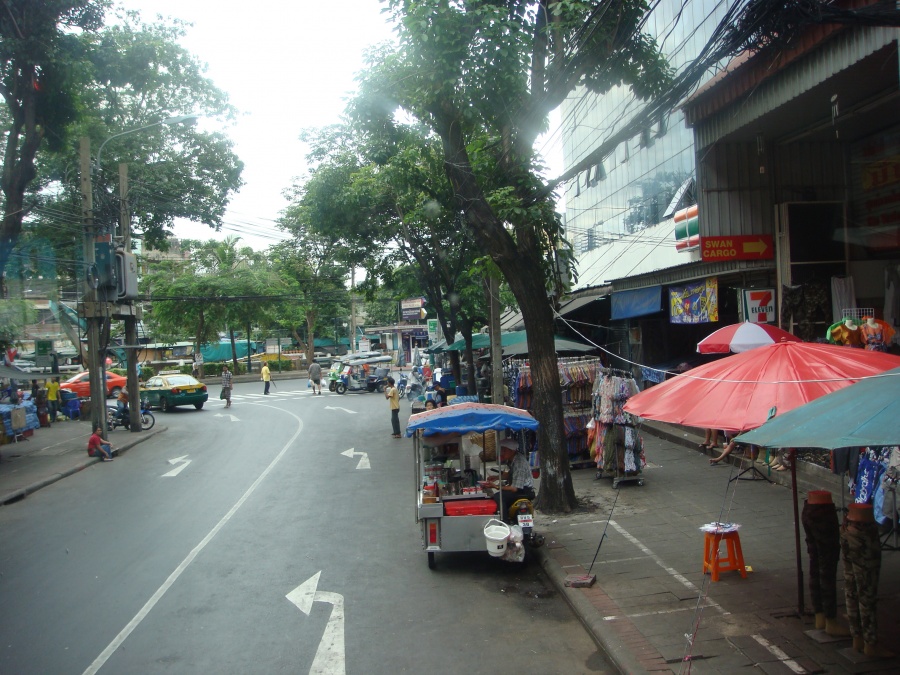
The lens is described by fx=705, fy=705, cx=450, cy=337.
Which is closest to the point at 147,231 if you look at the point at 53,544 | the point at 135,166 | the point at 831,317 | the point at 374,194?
the point at 135,166

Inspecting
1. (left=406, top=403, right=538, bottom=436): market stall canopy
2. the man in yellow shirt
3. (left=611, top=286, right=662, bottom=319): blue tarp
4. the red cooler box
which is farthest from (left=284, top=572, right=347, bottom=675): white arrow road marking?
the man in yellow shirt

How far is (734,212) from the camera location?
42.9 feet

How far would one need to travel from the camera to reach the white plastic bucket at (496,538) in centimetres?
813

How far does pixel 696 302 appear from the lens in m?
14.8

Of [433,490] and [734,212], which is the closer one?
[433,490]

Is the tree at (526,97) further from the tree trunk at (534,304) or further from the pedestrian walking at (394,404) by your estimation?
the pedestrian walking at (394,404)

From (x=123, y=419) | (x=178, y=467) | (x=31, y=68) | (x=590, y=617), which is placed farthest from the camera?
(x=123, y=419)

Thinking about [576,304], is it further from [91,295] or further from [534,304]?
[91,295]

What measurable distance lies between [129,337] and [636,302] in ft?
53.8

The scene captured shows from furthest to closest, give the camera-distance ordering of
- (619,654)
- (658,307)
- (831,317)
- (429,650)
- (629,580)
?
1. (658,307)
2. (831,317)
3. (629,580)
4. (429,650)
5. (619,654)

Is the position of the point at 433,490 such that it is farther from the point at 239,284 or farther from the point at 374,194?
the point at 239,284

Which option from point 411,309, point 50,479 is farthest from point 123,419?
point 411,309

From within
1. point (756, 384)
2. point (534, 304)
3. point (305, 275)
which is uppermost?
point (305, 275)

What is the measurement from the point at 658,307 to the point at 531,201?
7.27 m
